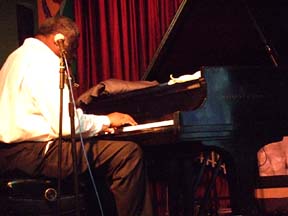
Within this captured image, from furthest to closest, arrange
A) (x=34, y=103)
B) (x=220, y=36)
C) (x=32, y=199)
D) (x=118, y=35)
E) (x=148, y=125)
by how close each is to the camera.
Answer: (x=118, y=35)
(x=220, y=36)
(x=148, y=125)
(x=34, y=103)
(x=32, y=199)

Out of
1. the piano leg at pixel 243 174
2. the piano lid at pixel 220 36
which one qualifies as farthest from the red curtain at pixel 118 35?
the piano leg at pixel 243 174

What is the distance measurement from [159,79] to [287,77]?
97 cm

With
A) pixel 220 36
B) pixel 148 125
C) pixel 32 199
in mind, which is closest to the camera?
pixel 32 199

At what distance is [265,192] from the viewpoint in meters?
4.04

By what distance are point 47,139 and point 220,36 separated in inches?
49.2

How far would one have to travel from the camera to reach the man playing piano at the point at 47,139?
238 cm

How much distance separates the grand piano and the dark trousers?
0.19 m

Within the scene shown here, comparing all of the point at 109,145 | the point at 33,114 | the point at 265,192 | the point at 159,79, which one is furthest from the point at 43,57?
the point at 265,192

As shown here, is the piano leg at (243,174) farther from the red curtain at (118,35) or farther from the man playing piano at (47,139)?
the red curtain at (118,35)

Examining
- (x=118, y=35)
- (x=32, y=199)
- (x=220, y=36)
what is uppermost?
(x=118, y=35)

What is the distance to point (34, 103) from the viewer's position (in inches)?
95.7

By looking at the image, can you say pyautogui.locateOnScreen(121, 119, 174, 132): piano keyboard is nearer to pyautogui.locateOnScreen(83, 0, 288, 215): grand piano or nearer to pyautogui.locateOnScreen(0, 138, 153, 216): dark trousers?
pyautogui.locateOnScreen(83, 0, 288, 215): grand piano

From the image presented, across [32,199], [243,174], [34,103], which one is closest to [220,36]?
[243,174]

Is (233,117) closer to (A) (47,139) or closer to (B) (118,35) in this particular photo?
(A) (47,139)
